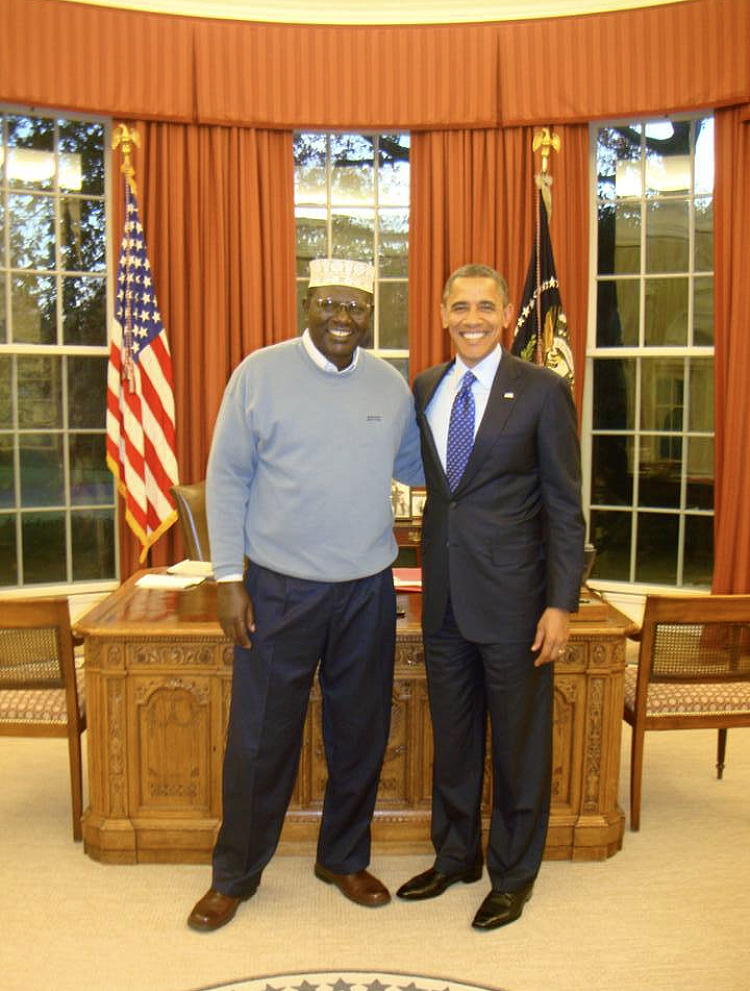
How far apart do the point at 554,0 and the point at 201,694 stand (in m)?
3.99

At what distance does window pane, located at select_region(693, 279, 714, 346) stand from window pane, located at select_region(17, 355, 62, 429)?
11.2 feet

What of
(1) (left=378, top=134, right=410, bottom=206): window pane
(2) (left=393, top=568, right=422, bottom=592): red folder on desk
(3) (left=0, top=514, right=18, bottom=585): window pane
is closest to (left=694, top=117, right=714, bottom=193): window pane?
(1) (left=378, top=134, right=410, bottom=206): window pane

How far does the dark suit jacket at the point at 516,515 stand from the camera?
2232 millimetres

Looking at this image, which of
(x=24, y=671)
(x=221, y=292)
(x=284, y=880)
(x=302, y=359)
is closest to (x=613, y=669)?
(x=284, y=880)

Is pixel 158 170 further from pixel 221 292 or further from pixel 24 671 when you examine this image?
pixel 24 671

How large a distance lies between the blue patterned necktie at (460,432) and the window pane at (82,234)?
3348 mm

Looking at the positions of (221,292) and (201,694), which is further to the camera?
(221,292)

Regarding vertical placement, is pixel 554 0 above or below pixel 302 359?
above

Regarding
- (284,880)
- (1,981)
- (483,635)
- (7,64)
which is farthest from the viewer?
(7,64)

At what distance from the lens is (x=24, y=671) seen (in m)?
2.73

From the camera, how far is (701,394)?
5004 millimetres

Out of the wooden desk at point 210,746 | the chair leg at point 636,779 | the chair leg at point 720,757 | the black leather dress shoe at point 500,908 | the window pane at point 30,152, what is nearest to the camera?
the black leather dress shoe at point 500,908

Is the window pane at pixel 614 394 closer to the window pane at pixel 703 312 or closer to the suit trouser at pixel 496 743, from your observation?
the window pane at pixel 703 312

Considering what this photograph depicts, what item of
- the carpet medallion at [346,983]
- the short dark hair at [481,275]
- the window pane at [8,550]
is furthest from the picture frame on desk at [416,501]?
the carpet medallion at [346,983]
